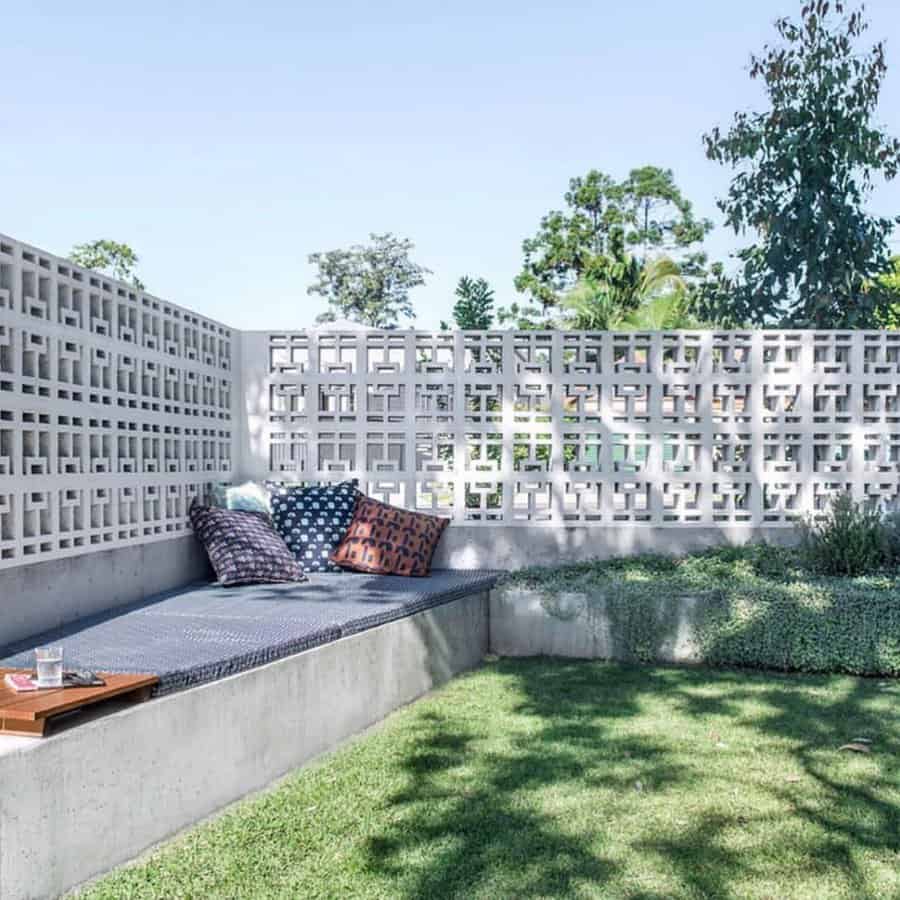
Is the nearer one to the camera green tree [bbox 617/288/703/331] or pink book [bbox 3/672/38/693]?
pink book [bbox 3/672/38/693]

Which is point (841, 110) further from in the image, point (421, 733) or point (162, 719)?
point (162, 719)

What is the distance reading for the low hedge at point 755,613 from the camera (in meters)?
5.10

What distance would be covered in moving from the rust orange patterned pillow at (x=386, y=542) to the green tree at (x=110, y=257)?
21.0m

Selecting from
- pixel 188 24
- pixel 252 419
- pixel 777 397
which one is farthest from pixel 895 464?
pixel 188 24

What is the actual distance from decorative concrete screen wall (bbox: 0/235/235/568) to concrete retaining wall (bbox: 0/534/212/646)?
0.19ft

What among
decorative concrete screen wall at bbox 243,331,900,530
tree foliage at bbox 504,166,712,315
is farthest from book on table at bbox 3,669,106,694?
tree foliage at bbox 504,166,712,315

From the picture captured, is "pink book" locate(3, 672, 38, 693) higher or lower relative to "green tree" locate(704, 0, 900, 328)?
lower

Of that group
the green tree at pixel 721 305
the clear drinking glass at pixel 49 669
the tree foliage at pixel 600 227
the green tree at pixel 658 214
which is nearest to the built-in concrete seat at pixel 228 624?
the clear drinking glass at pixel 49 669

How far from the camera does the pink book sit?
2720mm

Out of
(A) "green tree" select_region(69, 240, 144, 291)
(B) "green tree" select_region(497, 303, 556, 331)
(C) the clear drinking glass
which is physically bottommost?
(C) the clear drinking glass

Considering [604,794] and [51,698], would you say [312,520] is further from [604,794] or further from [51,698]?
[51,698]

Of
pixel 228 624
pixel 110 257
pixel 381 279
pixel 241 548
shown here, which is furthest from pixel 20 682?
pixel 381 279

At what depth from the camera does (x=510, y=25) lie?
11.0 meters

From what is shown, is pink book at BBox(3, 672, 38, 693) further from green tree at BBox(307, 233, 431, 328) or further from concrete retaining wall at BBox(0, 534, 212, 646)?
green tree at BBox(307, 233, 431, 328)
